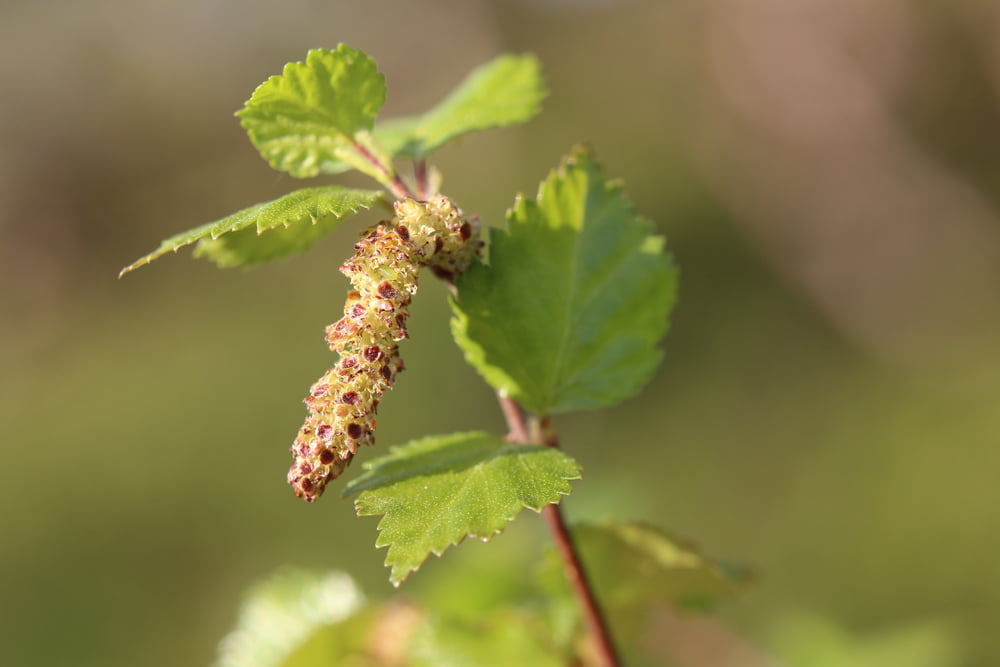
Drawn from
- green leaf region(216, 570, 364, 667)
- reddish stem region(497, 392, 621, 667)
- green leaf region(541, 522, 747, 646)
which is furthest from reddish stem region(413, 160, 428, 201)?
green leaf region(216, 570, 364, 667)

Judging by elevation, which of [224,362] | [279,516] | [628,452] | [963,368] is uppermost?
[224,362]

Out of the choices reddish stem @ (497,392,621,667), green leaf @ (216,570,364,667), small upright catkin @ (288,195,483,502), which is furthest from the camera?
green leaf @ (216,570,364,667)

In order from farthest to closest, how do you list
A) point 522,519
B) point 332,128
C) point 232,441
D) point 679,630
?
point 232,441
point 522,519
point 679,630
point 332,128

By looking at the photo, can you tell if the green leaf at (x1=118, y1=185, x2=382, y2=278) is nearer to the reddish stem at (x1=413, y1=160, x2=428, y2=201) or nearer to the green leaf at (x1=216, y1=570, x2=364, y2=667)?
the reddish stem at (x1=413, y1=160, x2=428, y2=201)

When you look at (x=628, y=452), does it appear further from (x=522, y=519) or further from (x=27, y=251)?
(x=27, y=251)

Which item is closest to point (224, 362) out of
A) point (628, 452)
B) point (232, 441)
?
point (232, 441)
